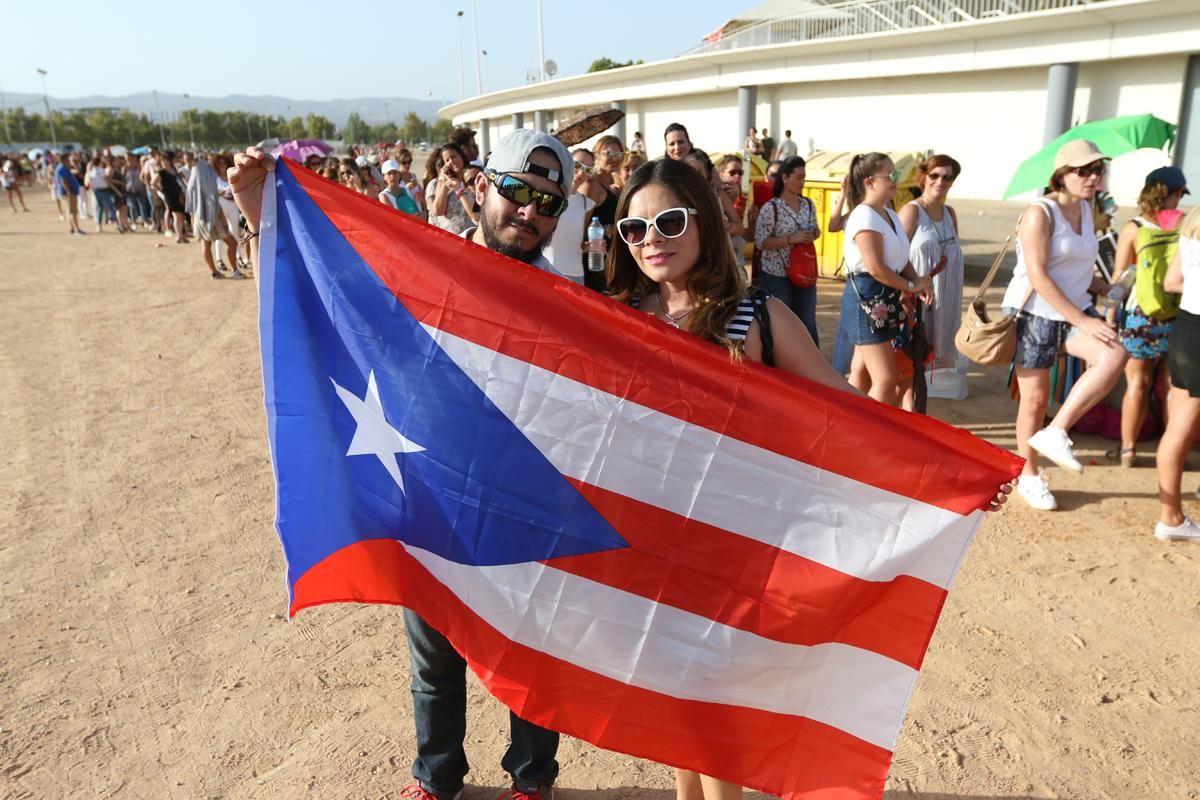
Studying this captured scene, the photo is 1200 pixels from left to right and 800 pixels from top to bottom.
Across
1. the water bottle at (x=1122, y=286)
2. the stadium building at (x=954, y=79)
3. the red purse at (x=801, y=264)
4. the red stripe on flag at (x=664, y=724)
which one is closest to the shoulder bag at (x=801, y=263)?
the red purse at (x=801, y=264)

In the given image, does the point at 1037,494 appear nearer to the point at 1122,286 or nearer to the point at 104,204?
the point at 1122,286

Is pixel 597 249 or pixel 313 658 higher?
pixel 597 249

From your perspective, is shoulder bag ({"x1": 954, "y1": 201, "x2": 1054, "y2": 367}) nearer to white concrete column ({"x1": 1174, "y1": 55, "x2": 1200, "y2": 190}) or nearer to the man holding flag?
the man holding flag

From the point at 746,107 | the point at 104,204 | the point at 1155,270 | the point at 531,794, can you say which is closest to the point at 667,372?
the point at 531,794

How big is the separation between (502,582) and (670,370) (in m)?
0.75

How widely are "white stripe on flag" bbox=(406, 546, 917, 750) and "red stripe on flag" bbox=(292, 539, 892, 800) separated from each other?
0.03 meters

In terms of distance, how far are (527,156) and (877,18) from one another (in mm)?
35196

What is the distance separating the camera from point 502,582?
7.61 feet

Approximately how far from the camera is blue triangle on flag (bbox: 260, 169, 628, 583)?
231 cm

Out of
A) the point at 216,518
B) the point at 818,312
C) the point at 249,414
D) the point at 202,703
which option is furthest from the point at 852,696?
the point at 818,312

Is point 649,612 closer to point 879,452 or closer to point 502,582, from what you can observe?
point 502,582

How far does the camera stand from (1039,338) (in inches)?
191

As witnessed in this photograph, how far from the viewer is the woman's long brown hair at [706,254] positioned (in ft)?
7.18

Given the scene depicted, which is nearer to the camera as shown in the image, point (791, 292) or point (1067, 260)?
point (1067, 260)
